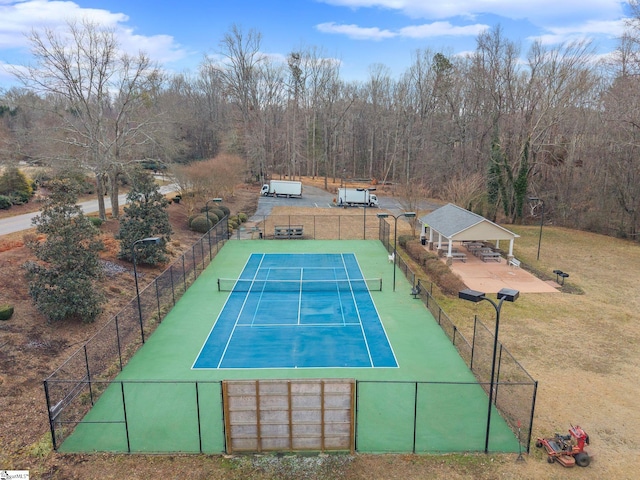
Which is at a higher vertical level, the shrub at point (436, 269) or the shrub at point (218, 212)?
the shrub at point (218, 212)

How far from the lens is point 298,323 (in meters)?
17.6

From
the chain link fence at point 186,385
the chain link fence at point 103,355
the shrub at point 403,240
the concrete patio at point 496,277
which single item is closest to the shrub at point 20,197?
the chain link fence at point 103,355

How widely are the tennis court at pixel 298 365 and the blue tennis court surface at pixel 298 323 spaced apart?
0.22ft

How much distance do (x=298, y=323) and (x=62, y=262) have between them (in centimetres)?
907

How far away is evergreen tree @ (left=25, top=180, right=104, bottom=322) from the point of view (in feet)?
50.0

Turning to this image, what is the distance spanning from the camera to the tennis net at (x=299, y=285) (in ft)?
71.4

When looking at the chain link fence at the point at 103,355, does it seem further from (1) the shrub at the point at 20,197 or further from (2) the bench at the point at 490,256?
(1) the shrub at the point at 20,197

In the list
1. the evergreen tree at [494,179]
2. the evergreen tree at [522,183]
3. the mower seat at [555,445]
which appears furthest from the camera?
the evergreen tree at [494,179]

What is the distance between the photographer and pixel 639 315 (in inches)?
738

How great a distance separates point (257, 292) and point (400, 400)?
11.0 metres

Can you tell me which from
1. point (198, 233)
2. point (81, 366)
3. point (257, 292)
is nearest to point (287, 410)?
point (81, 366)

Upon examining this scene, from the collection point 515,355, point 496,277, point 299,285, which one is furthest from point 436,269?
point 515,355

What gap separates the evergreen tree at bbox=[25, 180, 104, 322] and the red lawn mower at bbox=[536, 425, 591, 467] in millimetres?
15311

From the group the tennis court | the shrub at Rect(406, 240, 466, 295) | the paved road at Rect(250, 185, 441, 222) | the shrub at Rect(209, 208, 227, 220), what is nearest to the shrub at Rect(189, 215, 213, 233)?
the shrub at Rect(209, 208, 227, 220)
